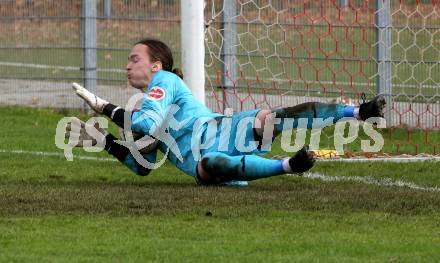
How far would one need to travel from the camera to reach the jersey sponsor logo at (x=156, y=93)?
8805 mm

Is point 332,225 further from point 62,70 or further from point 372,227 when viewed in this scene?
point 62,70

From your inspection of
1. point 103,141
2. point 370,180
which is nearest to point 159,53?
point 103,141

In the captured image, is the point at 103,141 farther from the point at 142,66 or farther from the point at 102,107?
the point at 142,66

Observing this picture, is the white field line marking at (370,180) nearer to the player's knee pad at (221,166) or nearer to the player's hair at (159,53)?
the player's knee pad at (221,166)

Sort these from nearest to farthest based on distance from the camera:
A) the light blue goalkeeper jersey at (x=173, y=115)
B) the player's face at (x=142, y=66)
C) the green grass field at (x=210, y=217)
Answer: the green grass field at (x=210, y=217) < the light blue goalkeeper jersey at (x=173, y=115) < the player's face at (x=142, y=66)

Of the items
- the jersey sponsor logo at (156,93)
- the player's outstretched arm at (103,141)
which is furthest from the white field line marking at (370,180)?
the jersey sponsor logo at (156,93)

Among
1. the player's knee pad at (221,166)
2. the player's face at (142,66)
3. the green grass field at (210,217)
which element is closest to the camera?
the green grass field at (210,217)

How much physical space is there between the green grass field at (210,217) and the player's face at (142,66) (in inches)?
28.9

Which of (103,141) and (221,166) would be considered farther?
(103,141)

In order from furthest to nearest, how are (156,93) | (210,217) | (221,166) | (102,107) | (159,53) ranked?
(159,53) → (102,107) → (156,93) → (221,166) → (210,217)

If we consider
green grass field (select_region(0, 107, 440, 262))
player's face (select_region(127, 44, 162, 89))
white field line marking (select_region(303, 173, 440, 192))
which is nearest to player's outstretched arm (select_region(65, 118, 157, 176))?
green grass field (select_region(0, 107, 440, 262))

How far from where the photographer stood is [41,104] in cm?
1582

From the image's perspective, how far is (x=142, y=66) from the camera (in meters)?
9.20

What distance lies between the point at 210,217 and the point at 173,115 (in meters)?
1.79
